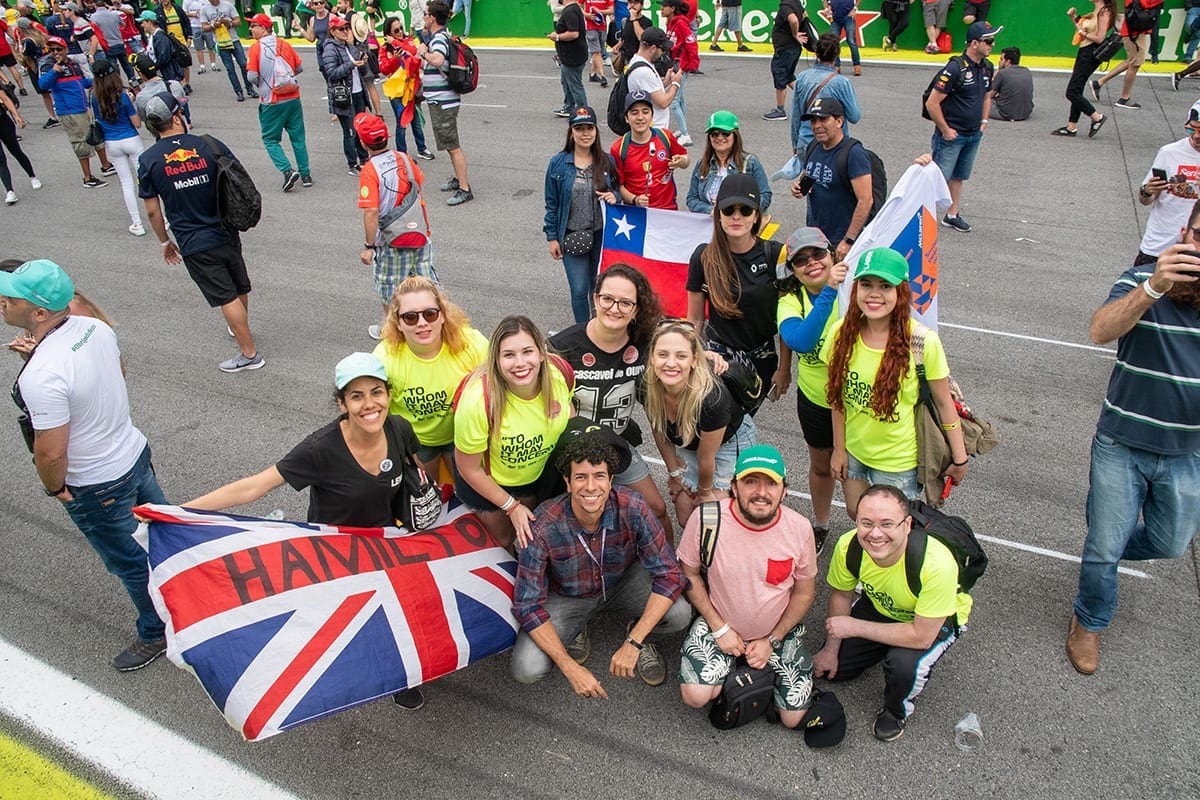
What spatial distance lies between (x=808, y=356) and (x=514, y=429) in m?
1.57

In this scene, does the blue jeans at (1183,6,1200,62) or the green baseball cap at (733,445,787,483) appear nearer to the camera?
the green baseball cap at (733,445,787,483)

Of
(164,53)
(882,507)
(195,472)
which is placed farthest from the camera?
(164,53)

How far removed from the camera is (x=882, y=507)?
11.0ft

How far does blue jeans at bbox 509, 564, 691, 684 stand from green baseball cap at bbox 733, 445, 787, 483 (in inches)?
30.8

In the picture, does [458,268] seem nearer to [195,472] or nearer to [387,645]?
[195,472]

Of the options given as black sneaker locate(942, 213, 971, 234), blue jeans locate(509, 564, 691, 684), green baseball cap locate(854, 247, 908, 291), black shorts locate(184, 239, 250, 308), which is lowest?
blue jeans locate(509, 564, 691, 684)

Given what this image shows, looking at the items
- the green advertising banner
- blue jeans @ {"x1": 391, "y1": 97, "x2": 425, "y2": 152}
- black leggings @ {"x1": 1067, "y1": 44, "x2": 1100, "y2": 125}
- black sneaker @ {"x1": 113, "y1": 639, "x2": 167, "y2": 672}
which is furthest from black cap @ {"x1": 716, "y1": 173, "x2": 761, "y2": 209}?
the green advertising banner

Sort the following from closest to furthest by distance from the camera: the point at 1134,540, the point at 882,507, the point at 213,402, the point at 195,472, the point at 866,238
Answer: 1. the point at 882,507
2. the point at 1134,540
3. the point at 866,238
4. the point at 195,472
5. the point at 213,402

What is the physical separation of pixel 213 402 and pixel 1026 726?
19.5ft

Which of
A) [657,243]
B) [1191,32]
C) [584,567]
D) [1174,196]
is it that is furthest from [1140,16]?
[584,567]

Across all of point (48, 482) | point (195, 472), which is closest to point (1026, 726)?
point (48, 482)

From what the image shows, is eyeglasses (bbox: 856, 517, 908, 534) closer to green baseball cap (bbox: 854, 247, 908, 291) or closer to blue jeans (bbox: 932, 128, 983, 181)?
green baseball cap (bbox: 854, 247, 908, 291)

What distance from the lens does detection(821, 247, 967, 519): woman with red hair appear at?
3594 mm

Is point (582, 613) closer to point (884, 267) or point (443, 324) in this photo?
point (443, 324)
